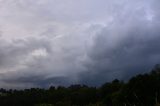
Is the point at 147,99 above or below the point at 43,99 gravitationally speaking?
below

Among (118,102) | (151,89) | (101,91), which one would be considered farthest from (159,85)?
(101,91)

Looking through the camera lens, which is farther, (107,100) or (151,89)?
(107,100)

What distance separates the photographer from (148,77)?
385 feet

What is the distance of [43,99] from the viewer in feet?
649

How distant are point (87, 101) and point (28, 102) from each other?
32.4 meters

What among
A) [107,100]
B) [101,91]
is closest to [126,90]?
[107,100]

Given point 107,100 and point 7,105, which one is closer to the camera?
point 107,100

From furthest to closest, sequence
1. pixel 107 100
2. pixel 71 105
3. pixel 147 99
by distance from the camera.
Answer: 1. pixel 71 105
2. pixel 107 100
3. pixel 147 99

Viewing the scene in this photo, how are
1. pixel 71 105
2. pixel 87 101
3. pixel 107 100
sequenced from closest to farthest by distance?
1. pixel 107 100
2. pixel 71 105
3. pixel 87 101

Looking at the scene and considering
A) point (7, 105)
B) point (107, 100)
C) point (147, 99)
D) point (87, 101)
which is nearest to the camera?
point (147, 99)

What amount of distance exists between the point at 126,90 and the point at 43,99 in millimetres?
87985

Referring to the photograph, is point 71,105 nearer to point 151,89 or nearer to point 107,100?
point 107,100

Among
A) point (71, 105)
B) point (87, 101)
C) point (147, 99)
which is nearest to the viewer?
point (147, 99)

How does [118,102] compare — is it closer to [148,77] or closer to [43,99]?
[148,77]
